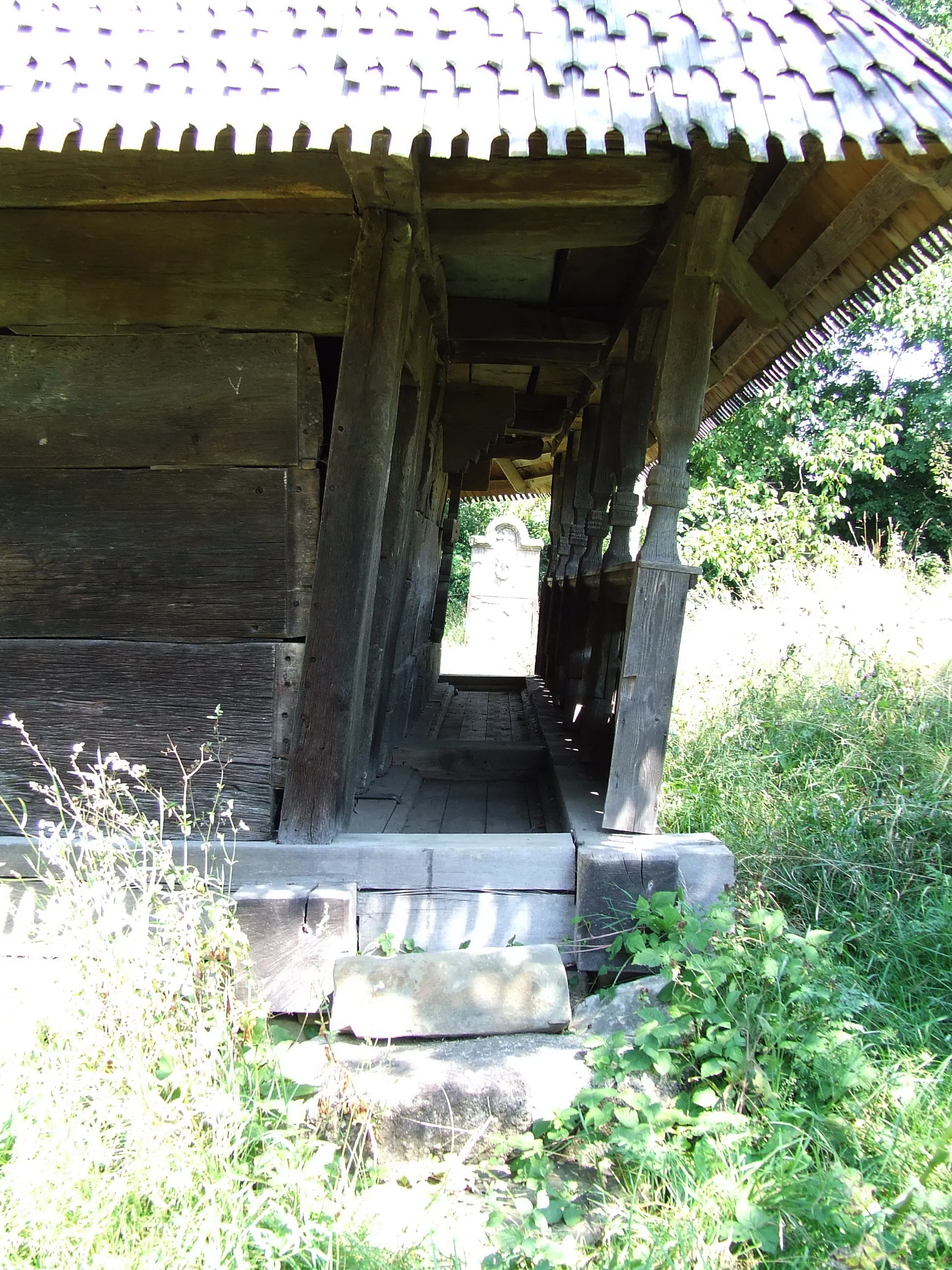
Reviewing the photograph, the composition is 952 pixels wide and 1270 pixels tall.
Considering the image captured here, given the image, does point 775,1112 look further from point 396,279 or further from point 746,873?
point 396,279

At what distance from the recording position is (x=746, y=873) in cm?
363

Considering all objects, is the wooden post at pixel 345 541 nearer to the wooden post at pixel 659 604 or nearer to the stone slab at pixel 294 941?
the stone slab at pixel 294 941

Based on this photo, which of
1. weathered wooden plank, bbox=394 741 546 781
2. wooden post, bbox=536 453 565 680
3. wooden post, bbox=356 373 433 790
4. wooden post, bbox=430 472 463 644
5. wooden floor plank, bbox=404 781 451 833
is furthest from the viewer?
wooden post, bbox=536 453 565 680

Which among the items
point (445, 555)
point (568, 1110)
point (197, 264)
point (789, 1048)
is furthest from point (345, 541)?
point (445, 555)

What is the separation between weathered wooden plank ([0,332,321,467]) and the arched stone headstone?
12420 mm

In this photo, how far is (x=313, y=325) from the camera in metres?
3.04

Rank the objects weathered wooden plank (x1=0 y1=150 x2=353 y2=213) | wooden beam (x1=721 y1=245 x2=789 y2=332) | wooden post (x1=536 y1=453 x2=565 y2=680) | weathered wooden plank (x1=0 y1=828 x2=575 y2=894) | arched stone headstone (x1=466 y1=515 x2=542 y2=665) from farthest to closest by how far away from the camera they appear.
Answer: arched stone headstone (x1=466 y1=515 x2=542 y2=665)
wooden post (x1=536 y1=453 x2=565 y2=680)
wooden beam (x1=721 y1=245 x2=789 y2=332)
weathered wooden plank (x1=0 y1=828 x2=575 y2=894)
weathered wooden plank (x1=0 y1=150 x2=353 y2=213)

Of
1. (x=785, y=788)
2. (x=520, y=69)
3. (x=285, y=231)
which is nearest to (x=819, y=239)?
(x=520, y=69)

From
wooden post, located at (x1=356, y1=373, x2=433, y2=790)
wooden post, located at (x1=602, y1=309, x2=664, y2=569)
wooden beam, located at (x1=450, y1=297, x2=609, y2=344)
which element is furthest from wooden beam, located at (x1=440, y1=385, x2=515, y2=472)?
wooden post, located at (x1=356, y1=373, x2=433, y2=790)

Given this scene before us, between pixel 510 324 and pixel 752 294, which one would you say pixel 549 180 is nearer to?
pixel 752 294

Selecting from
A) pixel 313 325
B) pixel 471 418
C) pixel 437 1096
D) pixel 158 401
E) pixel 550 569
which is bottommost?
pixel 437 1096

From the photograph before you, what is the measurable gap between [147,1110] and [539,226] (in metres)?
Result: 3.15

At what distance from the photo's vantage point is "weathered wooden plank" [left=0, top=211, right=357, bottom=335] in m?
3.03

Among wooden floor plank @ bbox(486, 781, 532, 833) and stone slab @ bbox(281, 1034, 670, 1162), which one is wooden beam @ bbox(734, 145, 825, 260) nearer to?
wooden floor plank @ bbox(486, 781, 532, 833)
